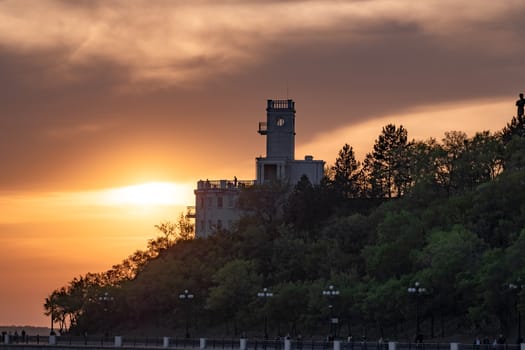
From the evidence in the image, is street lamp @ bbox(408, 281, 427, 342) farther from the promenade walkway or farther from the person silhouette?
the person silhouette

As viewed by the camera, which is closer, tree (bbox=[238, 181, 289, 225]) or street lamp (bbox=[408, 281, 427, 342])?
street lamp (bbox=[408, 281, 427, 342])

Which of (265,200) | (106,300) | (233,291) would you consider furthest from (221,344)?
(265,200)

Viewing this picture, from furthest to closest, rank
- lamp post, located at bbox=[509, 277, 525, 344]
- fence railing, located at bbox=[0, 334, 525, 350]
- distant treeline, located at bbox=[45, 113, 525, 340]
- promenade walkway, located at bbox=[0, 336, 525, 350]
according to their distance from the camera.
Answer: distant treeline, located at bbox=[45, 113, 525, 340] < lamp post, located at bbox=[509, 277, 525, 344] < promenade walkway, located at bbox=[0, 336, 525, 350] < fence railing, located at bbox=[0, 334, 525, 350]

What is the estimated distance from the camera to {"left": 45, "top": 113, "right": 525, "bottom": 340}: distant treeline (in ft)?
483

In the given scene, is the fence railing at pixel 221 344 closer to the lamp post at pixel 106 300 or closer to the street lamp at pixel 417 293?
the street lamp at pixel 417 293

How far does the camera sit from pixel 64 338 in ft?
544

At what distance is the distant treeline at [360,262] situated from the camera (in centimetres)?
14725

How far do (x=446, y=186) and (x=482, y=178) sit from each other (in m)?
4.34

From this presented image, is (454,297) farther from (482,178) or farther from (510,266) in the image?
(482,178)

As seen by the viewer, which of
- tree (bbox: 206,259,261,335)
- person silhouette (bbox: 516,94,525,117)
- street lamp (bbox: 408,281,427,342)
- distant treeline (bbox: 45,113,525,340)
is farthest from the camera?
person silhouette (bbox: 516,94,525,117)

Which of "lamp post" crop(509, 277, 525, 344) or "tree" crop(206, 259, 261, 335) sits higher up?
"tree" crop(206, 259, 261, 335)

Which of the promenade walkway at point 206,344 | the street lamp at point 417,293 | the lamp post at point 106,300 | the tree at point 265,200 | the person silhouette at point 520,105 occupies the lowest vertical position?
the promenade walkway at point 206,344

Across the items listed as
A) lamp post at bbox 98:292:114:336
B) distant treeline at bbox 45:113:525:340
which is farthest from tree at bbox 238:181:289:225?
lamp post at bbox 98:292:114:336

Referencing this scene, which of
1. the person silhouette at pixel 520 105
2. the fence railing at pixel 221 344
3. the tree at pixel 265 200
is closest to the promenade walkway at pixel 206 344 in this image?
the fence railing at pixel 221 344
